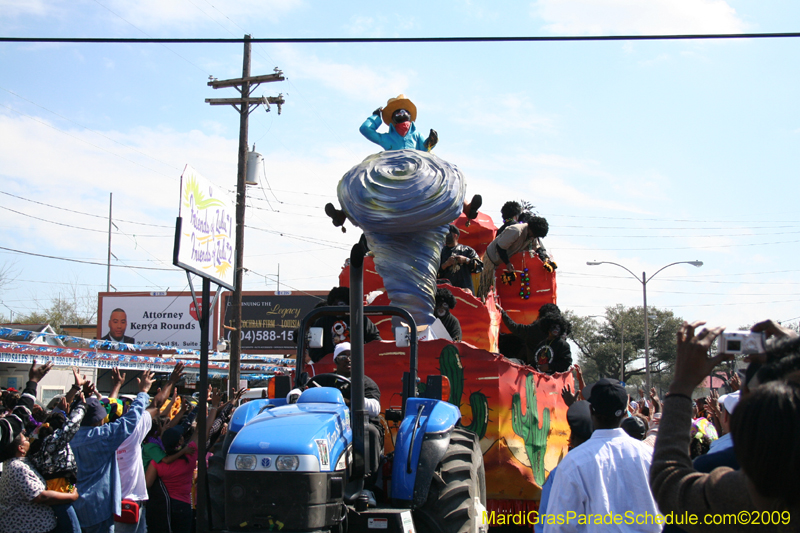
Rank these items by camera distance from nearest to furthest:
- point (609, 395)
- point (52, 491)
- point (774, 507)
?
point (774, 507), point (609, 395), point (52, 491)

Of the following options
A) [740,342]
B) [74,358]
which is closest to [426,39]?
[740,342]

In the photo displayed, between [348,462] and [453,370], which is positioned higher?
[453,370]

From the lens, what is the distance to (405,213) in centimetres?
731

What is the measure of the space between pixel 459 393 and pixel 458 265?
2900 millimetres

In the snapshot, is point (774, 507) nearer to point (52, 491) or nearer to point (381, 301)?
point (52, 491)

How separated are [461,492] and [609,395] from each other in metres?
1.77

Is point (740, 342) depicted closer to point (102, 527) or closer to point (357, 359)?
point (357, 359)

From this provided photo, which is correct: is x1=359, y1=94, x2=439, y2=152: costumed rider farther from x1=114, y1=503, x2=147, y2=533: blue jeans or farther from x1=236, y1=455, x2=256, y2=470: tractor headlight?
x1=236, y1=455, x2=256, y2=470: tractor headlight

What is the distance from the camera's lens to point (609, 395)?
3385 millimetres

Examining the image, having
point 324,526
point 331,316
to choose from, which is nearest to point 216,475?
point 324,526

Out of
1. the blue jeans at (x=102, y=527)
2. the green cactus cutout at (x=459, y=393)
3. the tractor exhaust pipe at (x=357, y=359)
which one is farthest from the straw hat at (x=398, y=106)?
the blue jeans at (x=102, y=527)

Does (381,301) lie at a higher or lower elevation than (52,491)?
higher

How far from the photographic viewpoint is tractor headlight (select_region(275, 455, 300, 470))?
12.9 feet

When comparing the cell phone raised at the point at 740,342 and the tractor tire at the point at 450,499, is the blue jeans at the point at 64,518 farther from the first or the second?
the cell phone raised at the point at 740,342
